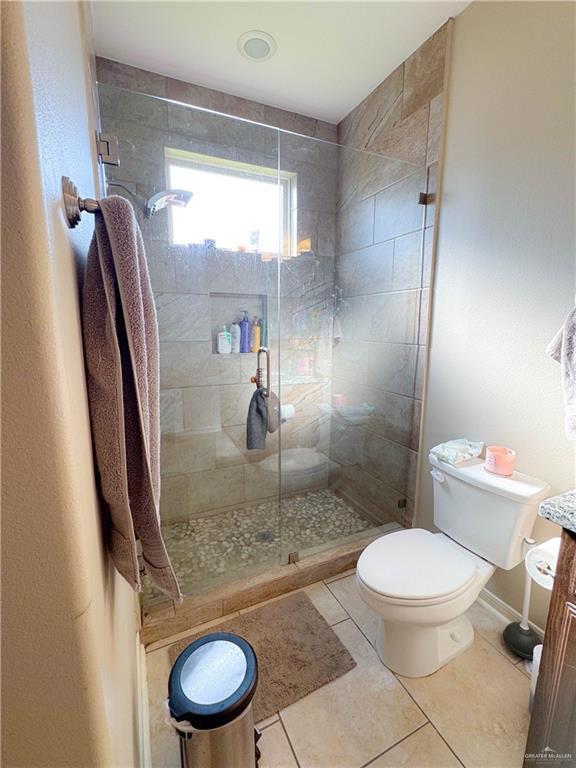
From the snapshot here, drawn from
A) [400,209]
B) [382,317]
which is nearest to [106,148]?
[400,209]

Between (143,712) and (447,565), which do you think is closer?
(143,712)

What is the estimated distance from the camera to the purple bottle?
85.7 inches

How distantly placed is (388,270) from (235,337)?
104cm

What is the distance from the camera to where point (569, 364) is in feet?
3.71

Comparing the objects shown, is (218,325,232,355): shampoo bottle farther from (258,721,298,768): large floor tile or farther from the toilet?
(258,721,298,768): large floor tile

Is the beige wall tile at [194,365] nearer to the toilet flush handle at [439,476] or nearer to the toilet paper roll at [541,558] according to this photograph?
the toilet flush handle at [439,476]

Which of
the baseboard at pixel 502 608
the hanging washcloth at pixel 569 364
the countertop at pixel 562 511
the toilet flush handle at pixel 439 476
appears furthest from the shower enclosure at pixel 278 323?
the countertop at pixel 562 511

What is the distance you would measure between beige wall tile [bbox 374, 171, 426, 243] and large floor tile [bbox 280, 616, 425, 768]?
2.13 metres

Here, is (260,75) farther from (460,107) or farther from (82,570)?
(82,570)

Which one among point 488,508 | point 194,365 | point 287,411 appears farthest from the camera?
point 287,411

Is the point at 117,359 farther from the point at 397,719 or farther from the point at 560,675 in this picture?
the point at 397,719

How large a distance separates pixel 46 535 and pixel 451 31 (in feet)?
7.79

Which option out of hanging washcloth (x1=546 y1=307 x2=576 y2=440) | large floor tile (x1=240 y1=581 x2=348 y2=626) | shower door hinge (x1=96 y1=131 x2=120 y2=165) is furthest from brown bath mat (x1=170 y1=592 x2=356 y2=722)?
shower door hinge (x1=96 y1=131 x2=120 y2=165)

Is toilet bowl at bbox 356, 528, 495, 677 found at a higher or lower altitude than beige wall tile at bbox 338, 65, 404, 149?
lower
